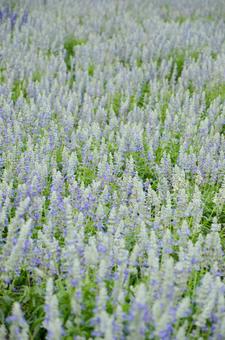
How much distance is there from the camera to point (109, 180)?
14.8ft

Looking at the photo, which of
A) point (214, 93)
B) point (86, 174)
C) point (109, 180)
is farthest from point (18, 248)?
point (214, 93)

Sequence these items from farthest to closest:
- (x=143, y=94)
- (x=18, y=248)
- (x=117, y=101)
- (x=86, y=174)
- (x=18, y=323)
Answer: (x=143, y=94) → (x=117, y=101) → (x=86, y=174) → (x=18, y=248) → (x=18, y=323)

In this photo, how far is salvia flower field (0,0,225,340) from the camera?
109 inches

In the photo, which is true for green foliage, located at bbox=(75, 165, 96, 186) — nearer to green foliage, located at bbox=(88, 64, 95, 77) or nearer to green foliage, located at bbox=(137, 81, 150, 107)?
green foliage, located at bbox=(137, 81, 150, 107)

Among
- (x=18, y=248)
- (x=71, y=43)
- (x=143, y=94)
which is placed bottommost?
(x=18, y=248)

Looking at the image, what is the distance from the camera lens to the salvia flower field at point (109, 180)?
277 cm

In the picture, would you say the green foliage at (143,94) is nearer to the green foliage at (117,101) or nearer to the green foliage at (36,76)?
the green foliage at (117,101)

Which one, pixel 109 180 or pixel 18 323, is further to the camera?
pixel 109 180

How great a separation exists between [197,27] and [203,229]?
8.34 metres

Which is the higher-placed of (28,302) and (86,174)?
(86,174)

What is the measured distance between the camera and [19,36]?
959 centimetres

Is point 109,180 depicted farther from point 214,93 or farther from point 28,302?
point 214,93

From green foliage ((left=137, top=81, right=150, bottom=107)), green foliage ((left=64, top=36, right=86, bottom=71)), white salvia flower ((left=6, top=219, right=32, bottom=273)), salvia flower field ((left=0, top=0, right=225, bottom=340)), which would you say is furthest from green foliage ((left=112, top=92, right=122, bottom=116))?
white salvia flower ((left=6, top=219, right=32, bottom=273))

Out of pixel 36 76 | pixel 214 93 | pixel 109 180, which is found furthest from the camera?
pixel 36 76
